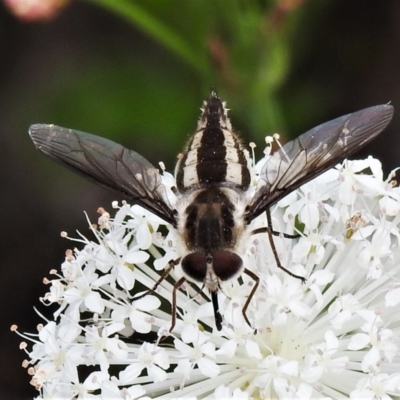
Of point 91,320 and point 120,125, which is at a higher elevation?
point 120,125

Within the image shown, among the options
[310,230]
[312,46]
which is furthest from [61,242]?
[310,230]

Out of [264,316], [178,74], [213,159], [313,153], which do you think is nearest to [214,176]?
[213,159]

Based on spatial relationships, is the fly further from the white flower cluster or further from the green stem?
the green stem

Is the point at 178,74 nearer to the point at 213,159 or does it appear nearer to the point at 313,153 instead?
the point at 213,159

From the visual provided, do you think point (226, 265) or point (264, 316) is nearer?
point (226, 265)

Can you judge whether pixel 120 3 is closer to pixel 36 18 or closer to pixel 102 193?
pixel 36 18

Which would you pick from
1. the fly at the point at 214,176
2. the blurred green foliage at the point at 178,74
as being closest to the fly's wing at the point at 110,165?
the fly at the point at 214,176
